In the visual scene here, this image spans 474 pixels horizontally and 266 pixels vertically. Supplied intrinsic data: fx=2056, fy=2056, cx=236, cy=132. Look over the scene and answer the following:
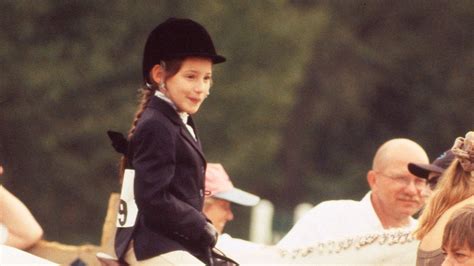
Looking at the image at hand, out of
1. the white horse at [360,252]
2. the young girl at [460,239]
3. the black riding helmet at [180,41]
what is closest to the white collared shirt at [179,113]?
the black riding helmet at [180,41]

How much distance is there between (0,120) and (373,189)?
49.4 ft

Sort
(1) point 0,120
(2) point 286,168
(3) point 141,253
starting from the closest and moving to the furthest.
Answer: (3) point 141,253 < (1) point 0,120 < (2) point 286,168

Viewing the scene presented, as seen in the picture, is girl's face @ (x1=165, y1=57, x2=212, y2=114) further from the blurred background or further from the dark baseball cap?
the blurred background

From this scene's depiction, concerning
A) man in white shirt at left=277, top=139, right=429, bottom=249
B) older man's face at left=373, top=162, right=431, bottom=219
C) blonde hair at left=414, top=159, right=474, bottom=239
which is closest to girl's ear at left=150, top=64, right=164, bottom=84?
blonde hair at left=414, top=159, right=474, bottom=239

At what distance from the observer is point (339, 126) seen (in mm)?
43188

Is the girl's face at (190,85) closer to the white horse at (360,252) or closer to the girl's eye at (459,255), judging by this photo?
the white horse at (360,252)

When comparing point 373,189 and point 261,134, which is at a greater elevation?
point 261,134

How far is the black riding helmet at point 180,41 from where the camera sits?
853 cm

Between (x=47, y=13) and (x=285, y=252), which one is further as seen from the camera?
(x=47, y=13)

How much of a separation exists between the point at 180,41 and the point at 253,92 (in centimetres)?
2428

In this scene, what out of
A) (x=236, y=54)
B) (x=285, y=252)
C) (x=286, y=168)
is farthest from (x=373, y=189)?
(x=286, y=168)

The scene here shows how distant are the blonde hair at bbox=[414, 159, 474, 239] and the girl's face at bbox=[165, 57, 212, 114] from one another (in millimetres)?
1047

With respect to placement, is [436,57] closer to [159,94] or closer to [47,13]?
[47,13]

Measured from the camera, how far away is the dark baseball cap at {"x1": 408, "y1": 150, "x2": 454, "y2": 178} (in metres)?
11.1
